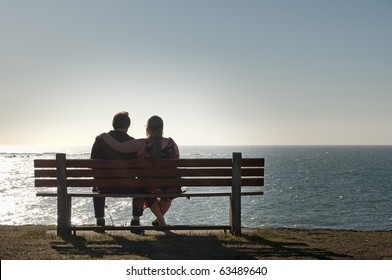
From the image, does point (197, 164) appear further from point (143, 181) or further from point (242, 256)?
point (242, 256)

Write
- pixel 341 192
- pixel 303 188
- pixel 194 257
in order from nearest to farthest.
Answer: pixel 194 257, pixel 341 192, pixel 303 188

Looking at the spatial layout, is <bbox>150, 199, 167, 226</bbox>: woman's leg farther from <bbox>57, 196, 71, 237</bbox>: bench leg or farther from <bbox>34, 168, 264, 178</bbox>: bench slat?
<bbox>57, 196, 71, 237</bbox>: bench leg

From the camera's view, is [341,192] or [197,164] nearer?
[197,164]

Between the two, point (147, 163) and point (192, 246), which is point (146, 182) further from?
point (192, 246)

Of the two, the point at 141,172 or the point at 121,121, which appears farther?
the point at 121,121

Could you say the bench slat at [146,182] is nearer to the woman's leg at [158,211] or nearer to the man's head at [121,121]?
the woman's leg at [158,211]

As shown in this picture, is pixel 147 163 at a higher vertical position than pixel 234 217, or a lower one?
higher

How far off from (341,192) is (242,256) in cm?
6852

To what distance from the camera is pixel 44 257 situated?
647 cm

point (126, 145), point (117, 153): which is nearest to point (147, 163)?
point (126, 145)

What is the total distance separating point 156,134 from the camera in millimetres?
8062

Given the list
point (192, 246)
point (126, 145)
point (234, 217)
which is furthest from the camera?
point (126, 145)

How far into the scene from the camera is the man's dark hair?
28.3 feet
